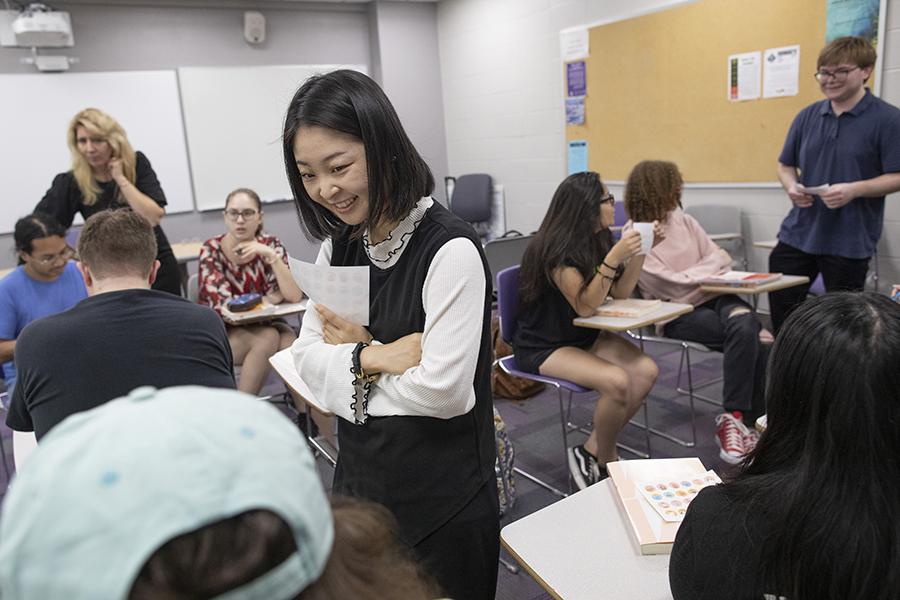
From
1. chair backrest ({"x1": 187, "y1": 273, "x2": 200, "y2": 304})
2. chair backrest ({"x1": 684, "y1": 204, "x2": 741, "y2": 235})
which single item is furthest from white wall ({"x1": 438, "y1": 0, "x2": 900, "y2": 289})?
chair backrest ({"x1": 187, "y1": 273, "x2": 200, "y2": 304})

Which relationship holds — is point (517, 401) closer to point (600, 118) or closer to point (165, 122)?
point (600, 118)

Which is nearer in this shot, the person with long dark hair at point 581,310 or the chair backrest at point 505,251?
the person with long dark hair at point 581,310

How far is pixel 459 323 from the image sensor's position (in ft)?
3.61

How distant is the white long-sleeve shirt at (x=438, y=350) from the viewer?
110cm

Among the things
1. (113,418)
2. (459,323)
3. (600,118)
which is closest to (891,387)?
(459,323)

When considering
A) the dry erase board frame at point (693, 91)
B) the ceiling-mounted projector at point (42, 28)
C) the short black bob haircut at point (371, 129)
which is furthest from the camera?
the ceiling-mounted projector at point (42, 28)

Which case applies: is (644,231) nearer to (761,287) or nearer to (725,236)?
(761,287)

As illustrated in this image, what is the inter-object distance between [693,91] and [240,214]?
3341mm

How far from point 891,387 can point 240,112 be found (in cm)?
638

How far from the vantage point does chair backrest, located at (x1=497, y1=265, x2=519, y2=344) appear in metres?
2.76

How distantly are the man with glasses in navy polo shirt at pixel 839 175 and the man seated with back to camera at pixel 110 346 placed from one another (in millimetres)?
2502

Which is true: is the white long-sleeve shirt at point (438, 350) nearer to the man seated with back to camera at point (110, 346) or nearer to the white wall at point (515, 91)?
the man seated with back to camera at point (110, 346)

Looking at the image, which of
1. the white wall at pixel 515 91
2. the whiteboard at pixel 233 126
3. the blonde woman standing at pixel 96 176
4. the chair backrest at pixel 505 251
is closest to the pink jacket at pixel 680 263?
the chair backrest at pixel 505 251

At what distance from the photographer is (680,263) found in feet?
10.8
